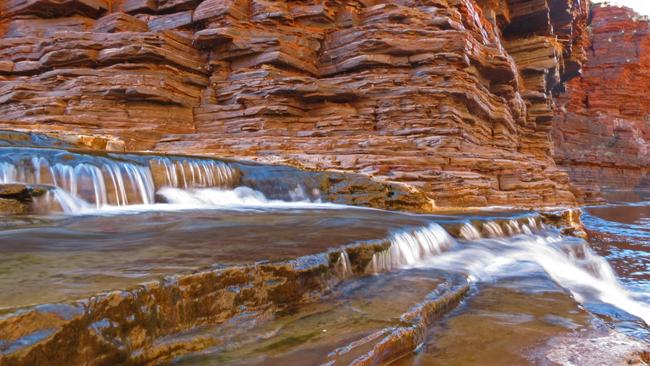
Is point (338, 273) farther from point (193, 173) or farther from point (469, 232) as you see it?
point (193, 173)

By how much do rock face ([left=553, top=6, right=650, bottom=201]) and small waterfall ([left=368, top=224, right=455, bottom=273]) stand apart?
35593 millimetres

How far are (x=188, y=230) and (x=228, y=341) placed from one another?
199cm

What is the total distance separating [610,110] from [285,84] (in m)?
42.6

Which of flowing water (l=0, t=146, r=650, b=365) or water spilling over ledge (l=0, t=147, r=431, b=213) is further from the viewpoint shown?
water spilling over ledge (l=0, t=147, r=431, b=213)

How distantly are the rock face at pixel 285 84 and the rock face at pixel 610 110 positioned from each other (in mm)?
24874

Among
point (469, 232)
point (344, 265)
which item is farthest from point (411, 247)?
point (469, 232)

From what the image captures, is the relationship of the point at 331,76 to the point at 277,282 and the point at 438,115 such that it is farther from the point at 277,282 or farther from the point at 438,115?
the point at 277,282

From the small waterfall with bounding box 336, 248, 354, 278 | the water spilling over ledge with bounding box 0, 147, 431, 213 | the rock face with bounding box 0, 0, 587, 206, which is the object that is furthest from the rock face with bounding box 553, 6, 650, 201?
the small waterfall with bounding box 336, 248, 354, 278

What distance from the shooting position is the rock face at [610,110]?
36781mm

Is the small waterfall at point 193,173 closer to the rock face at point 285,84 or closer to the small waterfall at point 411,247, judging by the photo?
the rock face at point 285,84

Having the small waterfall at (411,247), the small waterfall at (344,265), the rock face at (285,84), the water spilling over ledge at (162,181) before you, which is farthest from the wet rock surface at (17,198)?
the rock face at (285,84)

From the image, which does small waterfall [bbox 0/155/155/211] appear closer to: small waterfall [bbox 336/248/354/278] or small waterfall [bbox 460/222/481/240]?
small waterfall [bbox 336/248/354/278]

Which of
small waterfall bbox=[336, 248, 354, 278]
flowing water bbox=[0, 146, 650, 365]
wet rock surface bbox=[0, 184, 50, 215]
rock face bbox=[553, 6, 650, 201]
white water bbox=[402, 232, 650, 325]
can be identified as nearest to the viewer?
flowing water bbox=[0, 146, 650, 365]

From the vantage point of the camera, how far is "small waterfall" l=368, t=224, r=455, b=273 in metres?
3.37
